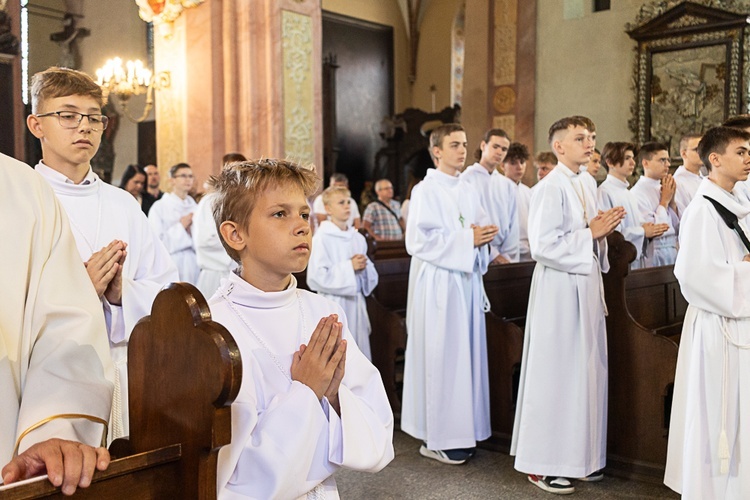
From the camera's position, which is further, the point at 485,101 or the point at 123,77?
the point at 485,101

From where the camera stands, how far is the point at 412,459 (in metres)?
5.00

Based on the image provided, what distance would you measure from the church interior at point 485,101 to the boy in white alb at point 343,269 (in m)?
0.28

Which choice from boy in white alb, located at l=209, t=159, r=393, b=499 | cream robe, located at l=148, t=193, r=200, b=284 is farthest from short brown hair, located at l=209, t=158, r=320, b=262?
cream robe, located at l=148, t=193, r=200, b=284

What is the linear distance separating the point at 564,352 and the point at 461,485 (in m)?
0.93

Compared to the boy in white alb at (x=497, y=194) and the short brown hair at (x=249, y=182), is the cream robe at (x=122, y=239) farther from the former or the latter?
the boy in white alb at (x=497, y=194)

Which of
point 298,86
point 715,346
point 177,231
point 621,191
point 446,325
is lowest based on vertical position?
point 446,325

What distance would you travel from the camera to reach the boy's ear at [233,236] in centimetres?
219

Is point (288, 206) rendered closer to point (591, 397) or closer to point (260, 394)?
point (260, 394)

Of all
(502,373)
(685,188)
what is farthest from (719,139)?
(685,188)

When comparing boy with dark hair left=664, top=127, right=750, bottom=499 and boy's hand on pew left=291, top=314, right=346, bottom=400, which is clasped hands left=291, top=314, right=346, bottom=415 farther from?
boy with dark hair left=664, top=127, right=750, bottom=499

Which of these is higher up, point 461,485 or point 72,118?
point 72,118

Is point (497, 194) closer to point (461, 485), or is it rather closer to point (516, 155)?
point (516, 155)

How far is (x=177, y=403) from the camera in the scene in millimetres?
1602

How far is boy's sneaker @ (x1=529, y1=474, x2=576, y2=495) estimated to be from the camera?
4359mm
